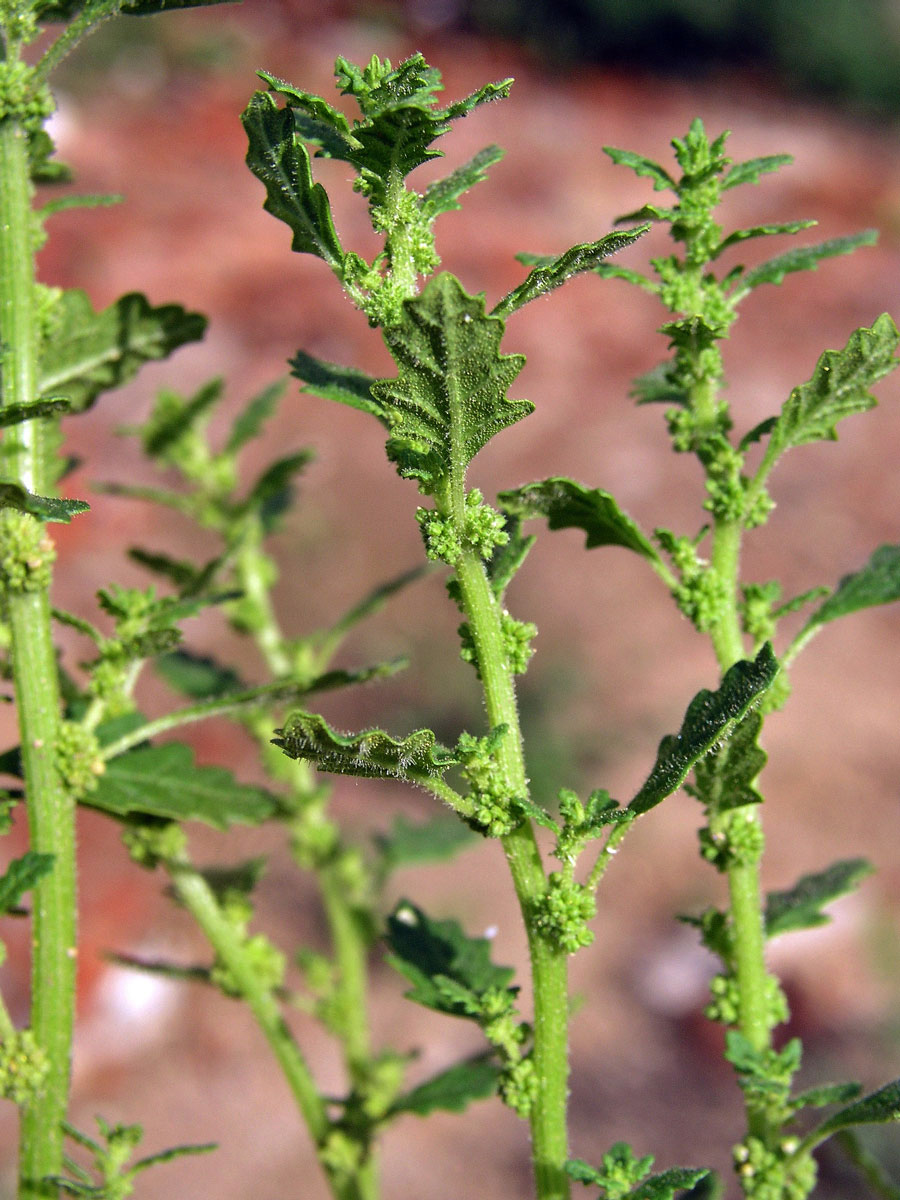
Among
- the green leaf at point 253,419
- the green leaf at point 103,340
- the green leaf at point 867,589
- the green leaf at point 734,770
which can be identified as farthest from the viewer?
the green leaf at point 253,419

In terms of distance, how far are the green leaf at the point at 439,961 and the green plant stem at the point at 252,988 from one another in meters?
0.26

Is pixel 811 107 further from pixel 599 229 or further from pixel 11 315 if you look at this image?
pixel 11 315

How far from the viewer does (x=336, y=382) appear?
58.6 inches

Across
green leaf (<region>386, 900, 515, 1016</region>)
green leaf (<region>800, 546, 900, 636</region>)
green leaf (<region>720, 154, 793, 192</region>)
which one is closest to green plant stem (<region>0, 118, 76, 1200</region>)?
green leaf (<region>386, 900, 515, 1016</region>)

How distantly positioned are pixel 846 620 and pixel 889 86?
12254mm

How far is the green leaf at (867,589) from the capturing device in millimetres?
1670

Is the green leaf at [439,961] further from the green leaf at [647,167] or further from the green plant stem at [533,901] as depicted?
the green leaf at [647,167]

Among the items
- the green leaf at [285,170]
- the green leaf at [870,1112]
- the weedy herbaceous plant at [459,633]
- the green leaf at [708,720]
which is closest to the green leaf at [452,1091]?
the weedy herbaceous plant at [459,633]

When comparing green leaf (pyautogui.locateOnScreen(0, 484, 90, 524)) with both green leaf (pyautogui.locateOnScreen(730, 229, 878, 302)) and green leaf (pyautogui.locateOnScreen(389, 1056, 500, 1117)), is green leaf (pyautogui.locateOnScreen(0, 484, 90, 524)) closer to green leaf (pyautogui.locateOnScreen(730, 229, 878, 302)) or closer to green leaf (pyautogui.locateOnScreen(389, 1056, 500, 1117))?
green leaf (pyautogui.locateOnScreen(730, 229, 878, 302))

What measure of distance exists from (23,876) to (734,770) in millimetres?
898

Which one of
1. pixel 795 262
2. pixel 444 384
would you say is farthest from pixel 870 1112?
pixel 795 262

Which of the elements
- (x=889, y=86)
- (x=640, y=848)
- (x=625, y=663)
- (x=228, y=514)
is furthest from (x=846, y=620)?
(x=889, y=86)

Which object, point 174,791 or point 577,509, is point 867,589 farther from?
point 174,791

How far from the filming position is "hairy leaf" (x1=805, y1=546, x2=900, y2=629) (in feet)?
5.48
